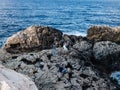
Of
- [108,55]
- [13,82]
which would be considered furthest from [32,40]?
[13,82]

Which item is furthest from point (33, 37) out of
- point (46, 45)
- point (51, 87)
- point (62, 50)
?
point (51, 87)

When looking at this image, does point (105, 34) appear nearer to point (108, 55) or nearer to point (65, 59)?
point (108, 55)

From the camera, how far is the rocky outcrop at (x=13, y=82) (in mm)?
12796

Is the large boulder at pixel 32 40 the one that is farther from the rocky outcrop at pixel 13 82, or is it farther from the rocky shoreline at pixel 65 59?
the rocky outcrop at pixel 13 82

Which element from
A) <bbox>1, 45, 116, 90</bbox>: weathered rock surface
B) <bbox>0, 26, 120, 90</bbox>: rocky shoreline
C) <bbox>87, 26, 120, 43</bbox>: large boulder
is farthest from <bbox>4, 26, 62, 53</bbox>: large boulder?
<bbox>87, 26, 120, 43</bbox>: large boulder

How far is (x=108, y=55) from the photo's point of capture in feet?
89.1

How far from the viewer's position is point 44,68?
22.2 metres

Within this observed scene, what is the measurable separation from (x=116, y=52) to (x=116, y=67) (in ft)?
3.97

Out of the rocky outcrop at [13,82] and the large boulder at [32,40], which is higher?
the rocky outcrop at [13,82]

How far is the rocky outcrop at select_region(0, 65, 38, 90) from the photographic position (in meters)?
12.8

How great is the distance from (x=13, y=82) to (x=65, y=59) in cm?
1033

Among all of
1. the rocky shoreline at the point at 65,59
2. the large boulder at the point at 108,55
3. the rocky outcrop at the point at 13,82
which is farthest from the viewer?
the large boulder at the point at 108,55

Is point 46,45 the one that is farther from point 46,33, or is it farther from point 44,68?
point 44,68

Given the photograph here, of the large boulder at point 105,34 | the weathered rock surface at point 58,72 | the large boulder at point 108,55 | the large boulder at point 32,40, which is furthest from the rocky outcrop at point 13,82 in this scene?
the large boulder at point 105,34
